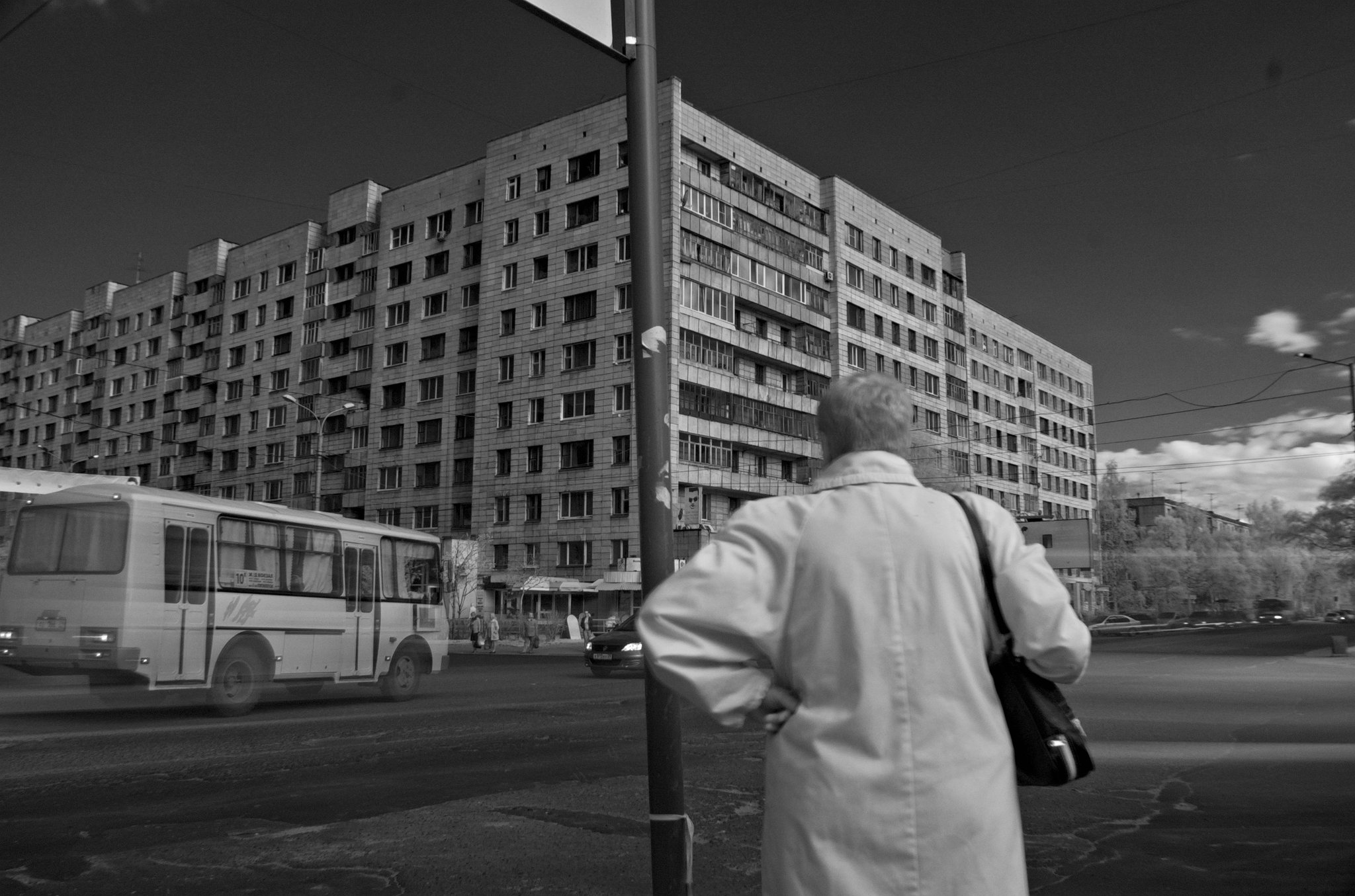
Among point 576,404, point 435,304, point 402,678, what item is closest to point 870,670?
point 402,678

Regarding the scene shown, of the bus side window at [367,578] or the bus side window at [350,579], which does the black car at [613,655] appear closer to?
the bus side window at [367,578]

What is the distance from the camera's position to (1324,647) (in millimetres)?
40688

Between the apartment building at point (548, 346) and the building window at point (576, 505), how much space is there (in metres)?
0.11

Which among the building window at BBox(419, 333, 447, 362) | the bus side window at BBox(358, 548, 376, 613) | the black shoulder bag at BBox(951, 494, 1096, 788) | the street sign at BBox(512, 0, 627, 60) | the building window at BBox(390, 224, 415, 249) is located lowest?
the black shoulder bag at BBox(951, 494, 1096, 788)

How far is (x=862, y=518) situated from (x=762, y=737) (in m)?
8.82

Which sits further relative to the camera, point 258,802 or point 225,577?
point 225,577

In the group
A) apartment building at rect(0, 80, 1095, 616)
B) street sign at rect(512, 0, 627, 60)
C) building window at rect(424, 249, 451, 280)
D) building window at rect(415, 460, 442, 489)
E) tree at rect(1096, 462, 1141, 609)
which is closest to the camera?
street sign at rect(512, 0, 627, 60)

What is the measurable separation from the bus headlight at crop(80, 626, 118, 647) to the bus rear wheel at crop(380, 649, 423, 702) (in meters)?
4.31

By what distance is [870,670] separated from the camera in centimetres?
220

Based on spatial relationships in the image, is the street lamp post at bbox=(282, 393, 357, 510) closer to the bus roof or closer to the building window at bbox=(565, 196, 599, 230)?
the building window at bbox=(565, 196, 599, 230)

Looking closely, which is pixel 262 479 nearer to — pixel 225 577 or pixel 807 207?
pixel 807 207

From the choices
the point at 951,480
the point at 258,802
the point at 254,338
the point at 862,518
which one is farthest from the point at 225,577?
the point at 254,338

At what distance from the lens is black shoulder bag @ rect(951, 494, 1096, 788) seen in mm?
2287

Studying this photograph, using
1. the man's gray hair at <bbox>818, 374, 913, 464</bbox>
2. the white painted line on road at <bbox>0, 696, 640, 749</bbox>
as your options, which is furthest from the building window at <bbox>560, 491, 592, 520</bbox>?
the man's gray hair at <bbox>818, 374, 913, 464</bbox>
